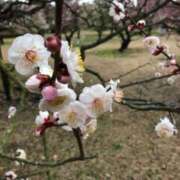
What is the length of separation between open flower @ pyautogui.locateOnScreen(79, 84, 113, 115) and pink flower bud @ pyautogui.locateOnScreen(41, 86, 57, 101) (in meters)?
0.17

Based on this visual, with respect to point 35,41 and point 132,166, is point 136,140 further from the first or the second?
point 35,41

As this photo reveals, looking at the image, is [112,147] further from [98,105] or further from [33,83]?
[33,83]

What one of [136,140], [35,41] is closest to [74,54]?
[35,41]

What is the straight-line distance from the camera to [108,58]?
14938 mm

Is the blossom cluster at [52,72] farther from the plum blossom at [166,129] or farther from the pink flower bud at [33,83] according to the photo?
the plum blossom at [166,129]

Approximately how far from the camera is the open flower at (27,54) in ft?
2.72

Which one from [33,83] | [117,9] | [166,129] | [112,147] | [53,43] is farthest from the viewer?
[112,147]

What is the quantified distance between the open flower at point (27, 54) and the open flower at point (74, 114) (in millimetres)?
105

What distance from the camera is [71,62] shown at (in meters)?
0.80

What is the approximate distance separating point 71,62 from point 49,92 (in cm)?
6

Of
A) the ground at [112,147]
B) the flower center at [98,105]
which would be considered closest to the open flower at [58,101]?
the flower center at [98,105]

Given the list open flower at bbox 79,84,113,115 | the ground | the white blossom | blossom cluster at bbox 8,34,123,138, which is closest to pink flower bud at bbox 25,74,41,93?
blossom cluster at bbox 8,34,123,138

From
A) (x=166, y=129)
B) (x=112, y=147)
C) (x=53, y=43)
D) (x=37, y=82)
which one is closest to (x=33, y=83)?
(x=37, y=82)

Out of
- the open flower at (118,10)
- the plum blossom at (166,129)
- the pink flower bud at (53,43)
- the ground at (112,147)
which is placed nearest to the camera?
the pink flower bud at (53,43)
